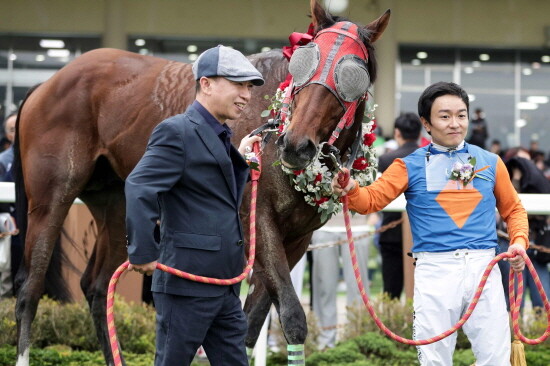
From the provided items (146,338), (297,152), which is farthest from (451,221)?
(146,338)

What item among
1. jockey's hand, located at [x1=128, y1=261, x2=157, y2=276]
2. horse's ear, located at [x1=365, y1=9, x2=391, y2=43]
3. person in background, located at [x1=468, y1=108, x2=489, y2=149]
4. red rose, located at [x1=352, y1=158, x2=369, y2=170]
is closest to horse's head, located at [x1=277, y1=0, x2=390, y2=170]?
horse's ear, located at [x1=365, y1=9, x2=391, y2=43]

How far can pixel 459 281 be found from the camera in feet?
12.2

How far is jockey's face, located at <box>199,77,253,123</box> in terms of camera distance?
128 inches

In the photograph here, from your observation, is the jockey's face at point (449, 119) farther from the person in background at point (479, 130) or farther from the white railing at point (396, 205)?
the person in background at point (479, 130)

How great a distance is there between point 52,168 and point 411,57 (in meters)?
14.7

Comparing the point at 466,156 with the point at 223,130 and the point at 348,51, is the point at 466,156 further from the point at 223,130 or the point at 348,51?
the point at 223,130

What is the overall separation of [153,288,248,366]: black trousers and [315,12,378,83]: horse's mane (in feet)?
4.90

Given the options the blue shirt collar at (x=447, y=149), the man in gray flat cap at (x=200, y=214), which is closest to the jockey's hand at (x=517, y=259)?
the blue shirt collar at (x=447, y=149)

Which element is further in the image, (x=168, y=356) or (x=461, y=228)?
(x=461, y=228)

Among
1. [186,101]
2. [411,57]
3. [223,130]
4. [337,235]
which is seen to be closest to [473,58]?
[411,57]

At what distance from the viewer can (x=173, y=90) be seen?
16.6 feet

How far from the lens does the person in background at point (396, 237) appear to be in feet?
24.3

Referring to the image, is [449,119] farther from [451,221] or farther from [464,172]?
[451,221]

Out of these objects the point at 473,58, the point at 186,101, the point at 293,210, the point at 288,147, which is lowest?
the point at 293,210
